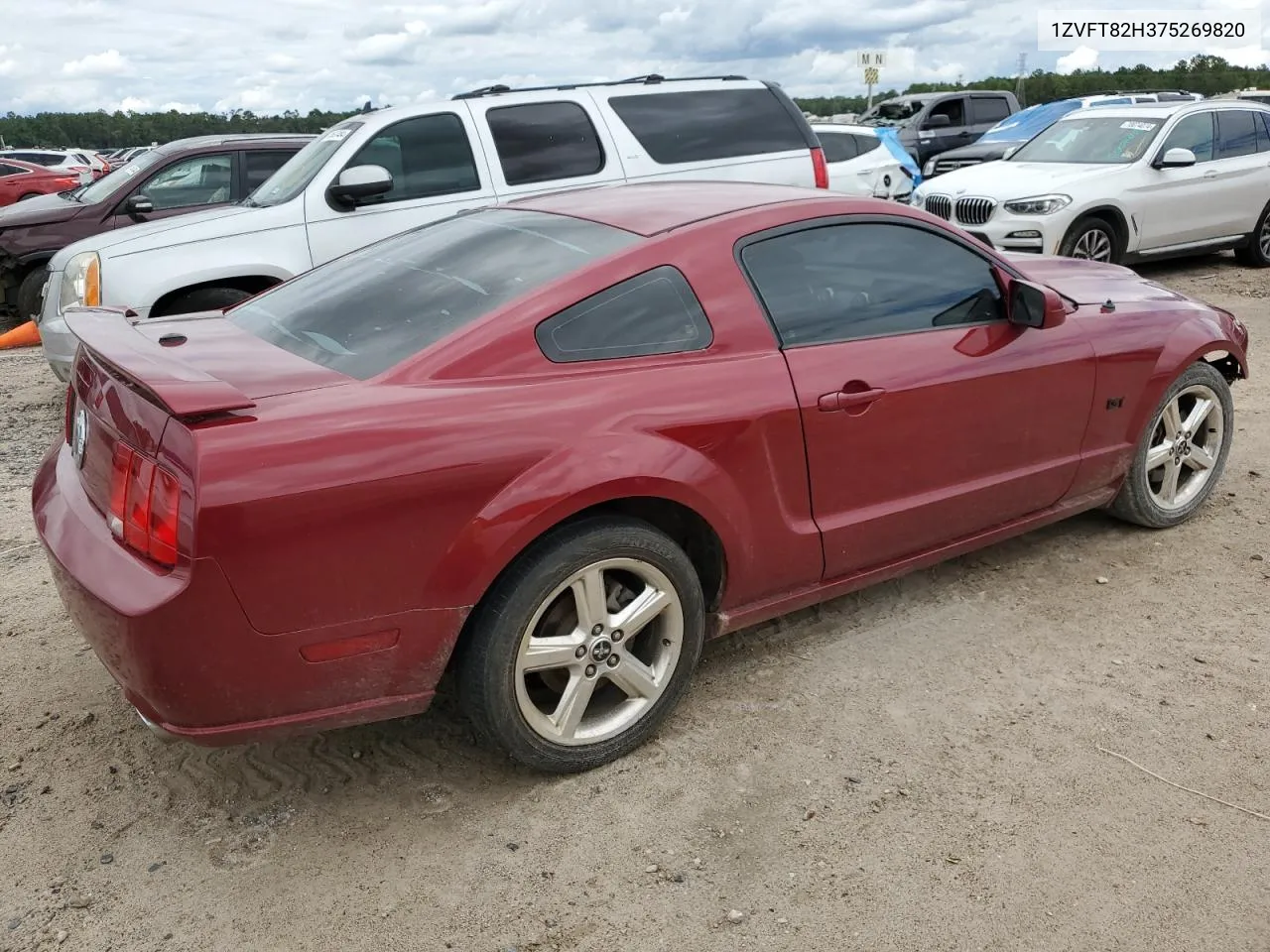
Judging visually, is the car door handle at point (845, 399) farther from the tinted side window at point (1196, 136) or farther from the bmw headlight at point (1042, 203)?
the tinted side window at point (1196, 136)

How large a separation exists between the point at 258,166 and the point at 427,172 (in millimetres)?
2471

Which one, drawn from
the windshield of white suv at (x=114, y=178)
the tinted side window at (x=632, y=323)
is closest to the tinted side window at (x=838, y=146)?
the windshield of white suv at (x=114, y=178)

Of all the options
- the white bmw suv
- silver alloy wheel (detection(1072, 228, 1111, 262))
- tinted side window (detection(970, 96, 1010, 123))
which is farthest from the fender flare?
tinted side window (detection(970, 96, 1010, 123))

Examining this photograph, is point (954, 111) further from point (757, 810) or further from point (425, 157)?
point (757, 810)

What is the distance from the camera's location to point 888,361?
135 inches

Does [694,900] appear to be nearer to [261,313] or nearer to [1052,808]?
[1052,808]

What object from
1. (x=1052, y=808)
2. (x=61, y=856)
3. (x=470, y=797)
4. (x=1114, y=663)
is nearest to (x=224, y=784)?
(x=61, y=856)

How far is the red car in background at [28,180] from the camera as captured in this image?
19219 mm

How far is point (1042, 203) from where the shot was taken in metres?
9.91

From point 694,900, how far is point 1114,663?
5.84 feet

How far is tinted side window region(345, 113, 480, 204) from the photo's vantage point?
694cm

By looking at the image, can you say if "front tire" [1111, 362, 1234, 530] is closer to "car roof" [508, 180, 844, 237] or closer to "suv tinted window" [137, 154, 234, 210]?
"car roof" [508, 180, 844, 237]

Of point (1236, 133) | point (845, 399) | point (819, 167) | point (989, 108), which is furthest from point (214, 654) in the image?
point (989, 108)

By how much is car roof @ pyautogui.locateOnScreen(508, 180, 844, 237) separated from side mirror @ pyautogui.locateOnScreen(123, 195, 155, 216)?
18.1 ft
